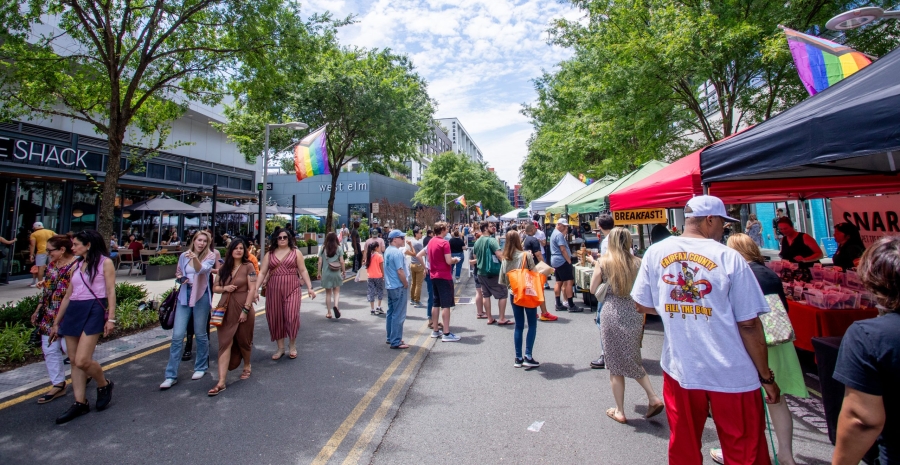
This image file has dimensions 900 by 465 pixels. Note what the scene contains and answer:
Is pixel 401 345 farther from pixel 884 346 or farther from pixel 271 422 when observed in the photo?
pixel 884 346

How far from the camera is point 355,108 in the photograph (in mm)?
14422

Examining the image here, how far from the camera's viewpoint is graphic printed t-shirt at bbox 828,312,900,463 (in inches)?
62.6

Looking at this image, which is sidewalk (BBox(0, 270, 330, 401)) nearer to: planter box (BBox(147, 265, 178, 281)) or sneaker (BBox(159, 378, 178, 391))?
sneaker (BBox(159, 378, 178, 391))

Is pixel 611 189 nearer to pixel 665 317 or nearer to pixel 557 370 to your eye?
pixel 557 370

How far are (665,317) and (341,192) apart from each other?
128 ft

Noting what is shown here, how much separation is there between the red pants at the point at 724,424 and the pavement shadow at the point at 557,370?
2.52 metres

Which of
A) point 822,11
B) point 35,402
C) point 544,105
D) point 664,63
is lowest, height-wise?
point 35,402

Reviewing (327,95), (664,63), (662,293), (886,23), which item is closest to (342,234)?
(327,95)

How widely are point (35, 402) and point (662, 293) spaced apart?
19.8 ft

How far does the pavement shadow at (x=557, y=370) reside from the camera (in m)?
4.88

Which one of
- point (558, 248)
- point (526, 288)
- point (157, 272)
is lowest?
point (157, 272)

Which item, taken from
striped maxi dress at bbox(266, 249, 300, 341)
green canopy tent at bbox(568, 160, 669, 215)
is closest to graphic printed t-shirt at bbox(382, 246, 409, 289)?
striped maxi dress at bbox(266, 249, 300, 341)

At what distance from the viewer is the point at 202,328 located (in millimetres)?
4914

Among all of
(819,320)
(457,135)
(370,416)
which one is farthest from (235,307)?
(457,135)
